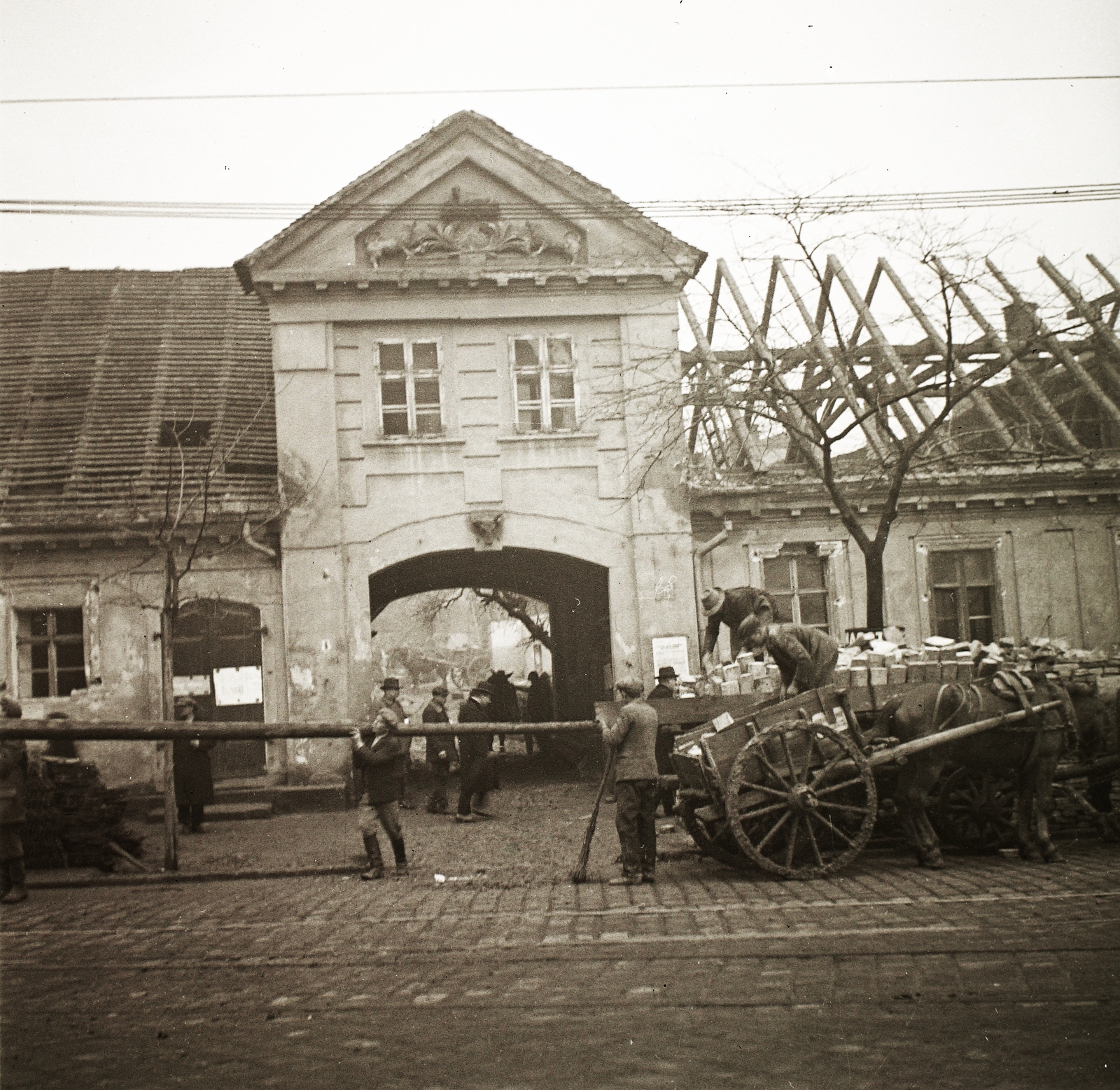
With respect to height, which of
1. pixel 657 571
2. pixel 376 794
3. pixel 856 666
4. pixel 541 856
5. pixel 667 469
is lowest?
pixel 541 856

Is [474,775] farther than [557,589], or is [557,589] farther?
[557,589]

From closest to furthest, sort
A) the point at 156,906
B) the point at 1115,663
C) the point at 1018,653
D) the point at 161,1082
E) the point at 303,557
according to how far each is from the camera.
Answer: the point at 161,1082 < the point at 156,906 < the point at 1018,653 < the point at 1115,663 < the point at 303,557

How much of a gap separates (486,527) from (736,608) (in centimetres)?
784

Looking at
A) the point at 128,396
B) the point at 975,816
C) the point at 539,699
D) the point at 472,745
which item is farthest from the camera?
the point at 539,699

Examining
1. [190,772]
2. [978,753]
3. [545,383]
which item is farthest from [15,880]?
[545,383]

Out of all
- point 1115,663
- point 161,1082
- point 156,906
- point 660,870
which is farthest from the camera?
point 1115,663

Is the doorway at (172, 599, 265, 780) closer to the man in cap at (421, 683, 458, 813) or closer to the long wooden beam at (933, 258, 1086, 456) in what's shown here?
the man in cap at (421, 683, 458, 813)

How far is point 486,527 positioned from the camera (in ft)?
63.0

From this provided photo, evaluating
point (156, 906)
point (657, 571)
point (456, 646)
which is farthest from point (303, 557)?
point (456, 646)

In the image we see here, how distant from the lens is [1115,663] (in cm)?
1323

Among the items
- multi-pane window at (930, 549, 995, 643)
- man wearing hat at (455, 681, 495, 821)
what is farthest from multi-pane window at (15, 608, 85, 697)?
multi-pane window at (930, 549, 995, 643)

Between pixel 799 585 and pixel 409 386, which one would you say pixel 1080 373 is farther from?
pixel 409 386

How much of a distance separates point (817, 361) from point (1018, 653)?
1028 cm

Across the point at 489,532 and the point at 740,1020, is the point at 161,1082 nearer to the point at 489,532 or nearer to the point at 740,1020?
the point at 740,1020
